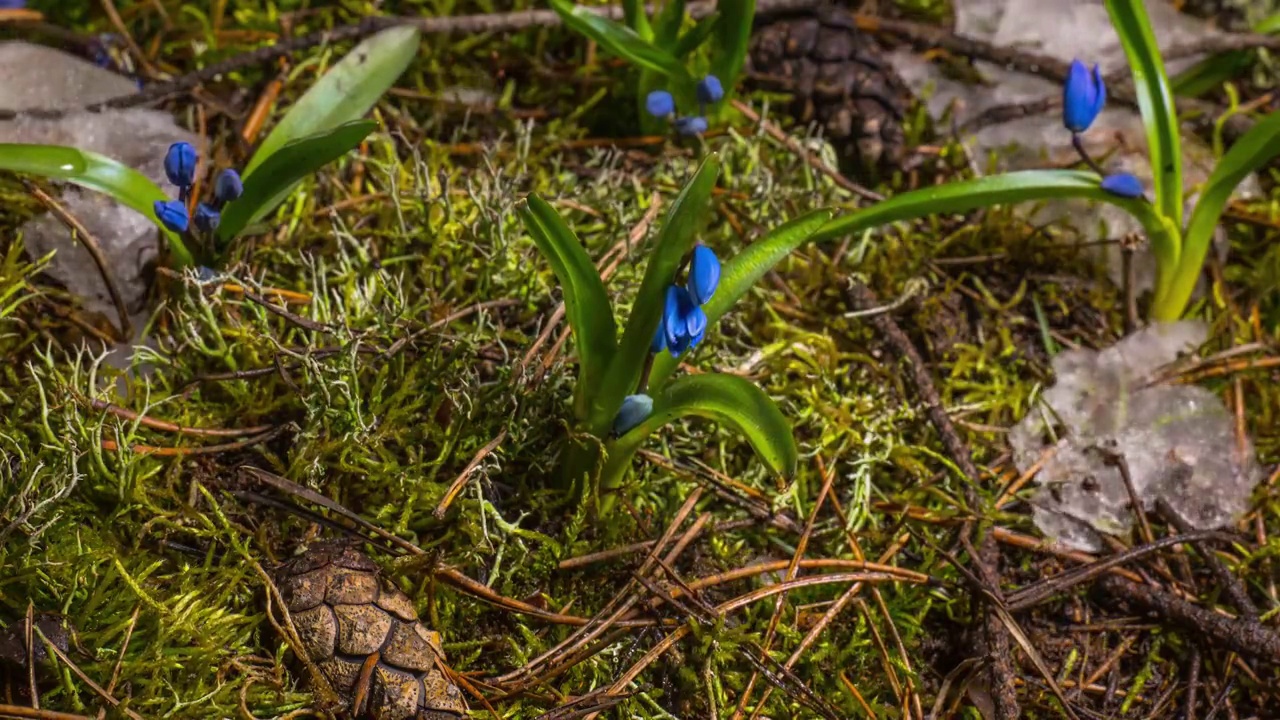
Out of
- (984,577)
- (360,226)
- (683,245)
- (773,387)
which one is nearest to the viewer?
(683,245)

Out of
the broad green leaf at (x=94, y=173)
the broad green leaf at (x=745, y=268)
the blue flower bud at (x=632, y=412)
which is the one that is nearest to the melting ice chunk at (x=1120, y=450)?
the broad green leaf at (x=745, y=268)

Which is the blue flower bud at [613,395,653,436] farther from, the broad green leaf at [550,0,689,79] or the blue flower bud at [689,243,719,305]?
the broad green leaf at [550,0,689,79]

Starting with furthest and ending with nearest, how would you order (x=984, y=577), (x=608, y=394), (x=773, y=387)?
1. (x=773, y=387)
2. (x=984, y=577)
3. (x=608, y=394)

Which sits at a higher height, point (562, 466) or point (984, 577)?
point (562, 466)

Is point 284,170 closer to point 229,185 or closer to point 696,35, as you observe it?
point 229,185

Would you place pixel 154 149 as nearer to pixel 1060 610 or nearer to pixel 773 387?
pixel 773 387

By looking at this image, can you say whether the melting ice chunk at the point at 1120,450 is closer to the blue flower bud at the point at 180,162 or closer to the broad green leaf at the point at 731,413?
the broad green leaf at the point at 731,413

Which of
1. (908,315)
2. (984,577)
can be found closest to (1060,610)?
(984,577)

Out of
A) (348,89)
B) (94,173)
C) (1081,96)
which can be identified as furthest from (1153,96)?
(94,173)
